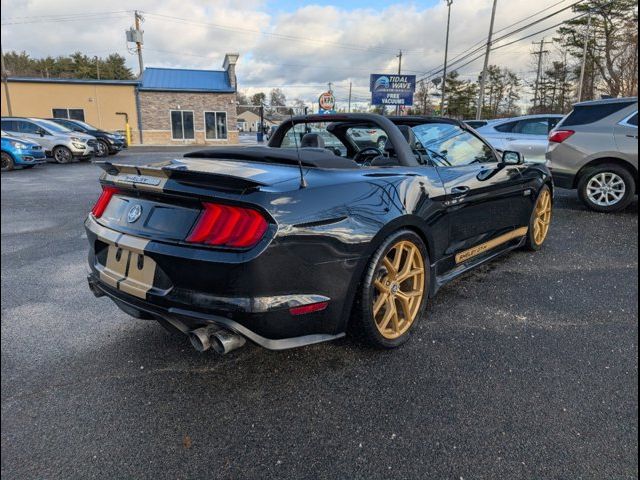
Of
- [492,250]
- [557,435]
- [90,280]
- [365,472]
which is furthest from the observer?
[492,250]

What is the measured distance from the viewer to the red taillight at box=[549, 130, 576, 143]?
6.62 metres

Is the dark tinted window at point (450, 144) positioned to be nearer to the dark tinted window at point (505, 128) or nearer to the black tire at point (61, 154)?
the dark tinted window at point (505, 128)

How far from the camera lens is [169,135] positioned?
3095 cm

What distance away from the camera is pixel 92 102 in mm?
29375

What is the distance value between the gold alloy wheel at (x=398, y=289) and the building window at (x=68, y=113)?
32.8m

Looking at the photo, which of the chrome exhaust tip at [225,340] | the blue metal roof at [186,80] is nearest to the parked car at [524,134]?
the chrome exhaust tip at [225,340]

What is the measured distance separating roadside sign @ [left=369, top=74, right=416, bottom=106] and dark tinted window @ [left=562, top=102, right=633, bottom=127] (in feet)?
76.0

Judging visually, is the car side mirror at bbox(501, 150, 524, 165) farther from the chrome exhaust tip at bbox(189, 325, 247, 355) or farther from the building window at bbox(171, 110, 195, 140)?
the building window at bbox(171, 110, 195, 140)

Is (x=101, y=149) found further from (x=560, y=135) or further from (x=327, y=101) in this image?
(x=560, y=135)

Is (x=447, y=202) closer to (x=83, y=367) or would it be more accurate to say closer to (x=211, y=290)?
(x=211, y=290)

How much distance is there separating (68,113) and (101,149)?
15910 millimetres

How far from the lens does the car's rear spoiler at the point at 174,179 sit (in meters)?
2.04

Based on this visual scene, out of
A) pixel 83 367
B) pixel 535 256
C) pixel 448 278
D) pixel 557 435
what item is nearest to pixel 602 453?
pixel 557 435

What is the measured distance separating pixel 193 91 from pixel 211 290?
102 feet
